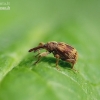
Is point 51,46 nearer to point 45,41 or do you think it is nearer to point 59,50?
point 59,50

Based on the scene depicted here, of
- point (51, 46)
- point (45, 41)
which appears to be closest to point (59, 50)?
point (51, 46)

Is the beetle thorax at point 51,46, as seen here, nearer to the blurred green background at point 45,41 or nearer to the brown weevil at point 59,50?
the brown weevil at point 59,50

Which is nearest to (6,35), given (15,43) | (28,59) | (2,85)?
(15,43)

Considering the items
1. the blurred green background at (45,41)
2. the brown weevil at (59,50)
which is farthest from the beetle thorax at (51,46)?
the blurred green background at (45,41)

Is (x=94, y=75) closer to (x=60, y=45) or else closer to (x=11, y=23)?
(x=60, y=45)

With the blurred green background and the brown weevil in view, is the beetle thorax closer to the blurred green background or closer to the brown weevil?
the brown weevil

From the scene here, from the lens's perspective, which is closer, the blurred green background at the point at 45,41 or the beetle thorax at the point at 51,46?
the blurred green background at the point at 45,41

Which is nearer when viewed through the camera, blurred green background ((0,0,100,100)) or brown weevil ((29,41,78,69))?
blurred green background ((0,0,100,100))

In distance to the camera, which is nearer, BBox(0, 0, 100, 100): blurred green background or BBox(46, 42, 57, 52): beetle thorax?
BBox(0, 0, 100, 100): blurred green background

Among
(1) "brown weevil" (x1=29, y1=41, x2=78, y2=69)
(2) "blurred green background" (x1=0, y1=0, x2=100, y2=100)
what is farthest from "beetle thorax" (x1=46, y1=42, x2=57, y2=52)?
(2) "blurred green background" (x1=0, y1=0, x2=100, y2=100)
